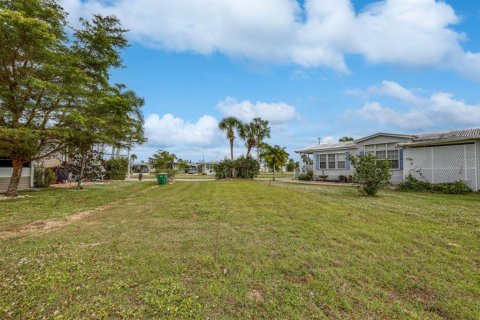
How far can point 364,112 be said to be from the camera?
27125 millimetres

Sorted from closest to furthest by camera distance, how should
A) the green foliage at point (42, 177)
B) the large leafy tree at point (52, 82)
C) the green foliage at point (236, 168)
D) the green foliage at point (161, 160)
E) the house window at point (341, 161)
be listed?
the large leafy tree at point (52, 82)
the green foliage at point (42, 177)
the house window at point (341, 161)
the green foliage at point (161, 160)
the green foliage at point (236, 168)

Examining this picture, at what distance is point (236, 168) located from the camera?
25.9 metres

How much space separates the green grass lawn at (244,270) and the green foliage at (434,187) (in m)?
8.54

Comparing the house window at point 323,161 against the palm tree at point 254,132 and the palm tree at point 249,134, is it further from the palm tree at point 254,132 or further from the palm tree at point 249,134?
the palm tree at point 249,134

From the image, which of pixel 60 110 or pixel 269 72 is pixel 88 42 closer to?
pixel 60 110

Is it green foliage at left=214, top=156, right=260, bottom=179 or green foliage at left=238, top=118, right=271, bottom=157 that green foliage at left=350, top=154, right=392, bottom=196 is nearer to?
green foliage at left=214, top=156, right=260, bottom=179

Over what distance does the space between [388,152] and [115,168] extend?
2479 centimetres

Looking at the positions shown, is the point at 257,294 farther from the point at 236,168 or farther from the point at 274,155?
the point at 274,155

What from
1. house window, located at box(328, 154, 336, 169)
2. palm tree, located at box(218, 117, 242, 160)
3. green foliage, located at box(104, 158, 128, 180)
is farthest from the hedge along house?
house window, located at box(328, 154, 336, 169)

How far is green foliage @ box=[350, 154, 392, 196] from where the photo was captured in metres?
11.0

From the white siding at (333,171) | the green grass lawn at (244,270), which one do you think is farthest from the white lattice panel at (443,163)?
the green grass lawn at (244,270)

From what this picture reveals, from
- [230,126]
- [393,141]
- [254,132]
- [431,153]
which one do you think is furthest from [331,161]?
[230,126]

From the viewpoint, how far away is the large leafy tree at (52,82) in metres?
8.78

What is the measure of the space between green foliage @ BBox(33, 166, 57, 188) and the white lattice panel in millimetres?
23608
